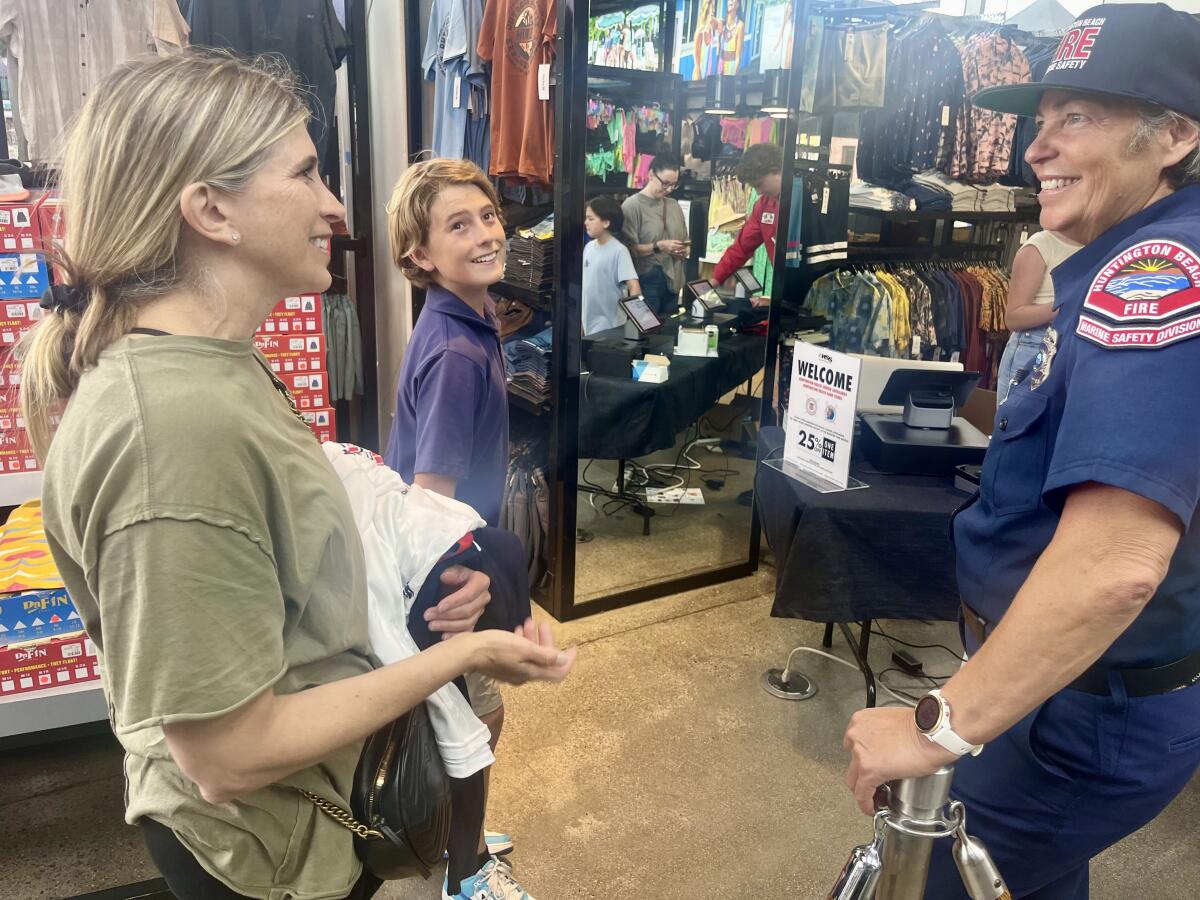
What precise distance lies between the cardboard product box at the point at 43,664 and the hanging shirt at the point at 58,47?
7.50ft

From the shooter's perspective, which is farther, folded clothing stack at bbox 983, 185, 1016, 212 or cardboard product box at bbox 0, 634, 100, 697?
folded clothing stack at bbox 983, 185, 1016, 212

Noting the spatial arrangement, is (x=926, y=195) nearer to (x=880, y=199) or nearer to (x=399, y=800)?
(x=880, y=199)

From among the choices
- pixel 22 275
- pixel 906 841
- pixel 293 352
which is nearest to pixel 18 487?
pixel 22 275

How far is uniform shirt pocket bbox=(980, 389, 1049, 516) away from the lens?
1102 millimetres

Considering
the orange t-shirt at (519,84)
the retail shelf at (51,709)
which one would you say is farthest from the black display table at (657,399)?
the retail shelf at (51,709)

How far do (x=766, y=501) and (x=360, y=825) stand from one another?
1.88 metres

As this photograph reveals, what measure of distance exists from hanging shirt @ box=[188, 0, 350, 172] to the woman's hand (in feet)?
9.35

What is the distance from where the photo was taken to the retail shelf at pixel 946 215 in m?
4.39

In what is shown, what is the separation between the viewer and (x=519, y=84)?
327cm

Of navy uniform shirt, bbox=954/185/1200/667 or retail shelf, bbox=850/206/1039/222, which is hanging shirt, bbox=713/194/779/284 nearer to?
retail shelf, bbox=850/206/1039/222

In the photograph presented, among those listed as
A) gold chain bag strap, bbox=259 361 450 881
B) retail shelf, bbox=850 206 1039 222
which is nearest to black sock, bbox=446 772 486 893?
gold chain bag strap, bbox=259 361 450 881

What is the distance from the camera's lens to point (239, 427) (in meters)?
0.84

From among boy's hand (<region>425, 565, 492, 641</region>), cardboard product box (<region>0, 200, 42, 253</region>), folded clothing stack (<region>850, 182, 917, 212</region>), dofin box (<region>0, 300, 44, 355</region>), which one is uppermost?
folded clothing stack (<region>850, 182, 917, 212</region>)

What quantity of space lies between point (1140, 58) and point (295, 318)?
2447mm
